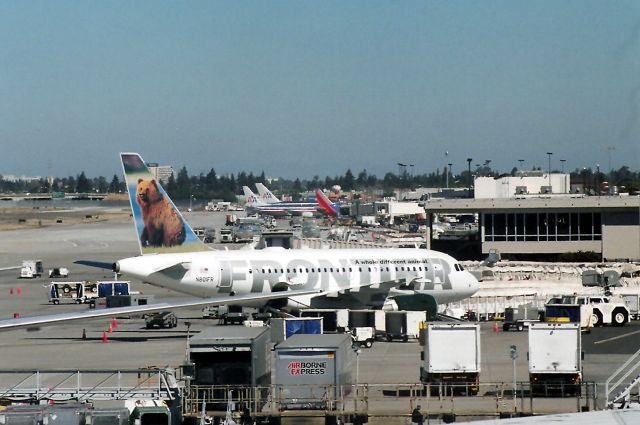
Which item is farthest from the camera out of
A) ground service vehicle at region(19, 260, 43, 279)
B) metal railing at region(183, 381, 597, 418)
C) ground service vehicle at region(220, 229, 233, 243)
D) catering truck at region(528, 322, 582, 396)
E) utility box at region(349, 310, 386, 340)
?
ground service vehicle at region(220, 229, 233, 243)

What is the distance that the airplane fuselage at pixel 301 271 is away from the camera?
197ft

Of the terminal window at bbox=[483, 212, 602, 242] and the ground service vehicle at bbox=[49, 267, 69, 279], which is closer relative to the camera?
the terminal window at bbox=[483, 212, 602, 242]

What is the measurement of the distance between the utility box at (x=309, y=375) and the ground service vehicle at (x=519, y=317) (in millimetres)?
26403

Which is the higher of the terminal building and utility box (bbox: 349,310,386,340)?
the terminal building

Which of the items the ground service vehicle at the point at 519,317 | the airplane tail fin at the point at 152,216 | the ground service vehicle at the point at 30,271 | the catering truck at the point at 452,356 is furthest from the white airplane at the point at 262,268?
the ground service vehicle at the point at 30,271

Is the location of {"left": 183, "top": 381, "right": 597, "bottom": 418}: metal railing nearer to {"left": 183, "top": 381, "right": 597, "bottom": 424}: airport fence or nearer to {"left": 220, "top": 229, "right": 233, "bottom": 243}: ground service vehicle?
{"left": 183, "top": 381, "right": 597, "bottom": 424}: airport fence

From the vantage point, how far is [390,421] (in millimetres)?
33500

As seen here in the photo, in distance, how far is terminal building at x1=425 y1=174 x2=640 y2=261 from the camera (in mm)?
95812

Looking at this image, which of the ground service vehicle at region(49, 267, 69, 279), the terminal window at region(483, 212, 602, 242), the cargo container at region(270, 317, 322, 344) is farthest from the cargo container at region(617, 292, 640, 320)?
the ground service vehicle at region(49, 267, 69, 279)

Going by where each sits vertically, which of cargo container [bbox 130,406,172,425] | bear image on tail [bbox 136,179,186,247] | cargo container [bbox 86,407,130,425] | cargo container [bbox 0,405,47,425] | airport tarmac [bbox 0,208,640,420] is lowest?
airport tarmac [bbox 0,208,640,420]

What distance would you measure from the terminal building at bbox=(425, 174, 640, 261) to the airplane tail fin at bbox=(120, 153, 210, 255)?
40.4 metres

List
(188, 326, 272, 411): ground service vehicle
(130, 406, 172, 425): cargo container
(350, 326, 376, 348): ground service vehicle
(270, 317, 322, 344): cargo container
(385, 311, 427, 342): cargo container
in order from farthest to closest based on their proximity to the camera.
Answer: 1. (385, 311, 427, 342): cargo container
2. (350, 326, 376, 348): ground service vehicle
3. (270, 317, 322, 344): cargo container
4. (188, 326, 272, 411): ground service vehicle
5. (130, 406, 172, 425): cargo container

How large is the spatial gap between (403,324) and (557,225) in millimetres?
44477

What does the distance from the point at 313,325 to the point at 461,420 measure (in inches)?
725
